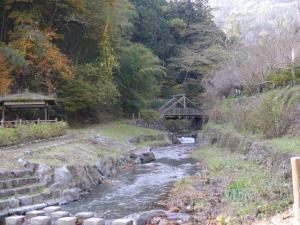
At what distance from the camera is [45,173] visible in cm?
→ 1619

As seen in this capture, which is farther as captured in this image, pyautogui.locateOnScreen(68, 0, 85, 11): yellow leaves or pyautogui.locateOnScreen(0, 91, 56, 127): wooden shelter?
pyautogui.locateOnScreen(68, 0, 85, 11): yellow leaves

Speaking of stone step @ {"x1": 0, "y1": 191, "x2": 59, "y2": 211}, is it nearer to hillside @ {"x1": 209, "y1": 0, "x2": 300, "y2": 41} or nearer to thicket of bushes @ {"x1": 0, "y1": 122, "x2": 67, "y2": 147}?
thicket of bushes @ {"x1": 0, "y1": 122, "x2": 67, "y2": 147}

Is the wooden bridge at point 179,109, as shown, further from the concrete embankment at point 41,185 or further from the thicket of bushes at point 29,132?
the concrete embankment at point 41,185

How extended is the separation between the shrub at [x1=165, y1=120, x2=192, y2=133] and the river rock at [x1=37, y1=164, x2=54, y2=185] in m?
36.5

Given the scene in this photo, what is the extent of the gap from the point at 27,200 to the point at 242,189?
6624 mm

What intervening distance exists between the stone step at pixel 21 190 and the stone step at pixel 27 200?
1.02 feet

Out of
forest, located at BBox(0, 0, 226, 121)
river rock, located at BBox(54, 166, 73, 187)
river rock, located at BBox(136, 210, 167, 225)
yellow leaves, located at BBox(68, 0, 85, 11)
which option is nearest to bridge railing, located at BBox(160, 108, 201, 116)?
forest, located at BBox(0, 0, 226, 121)

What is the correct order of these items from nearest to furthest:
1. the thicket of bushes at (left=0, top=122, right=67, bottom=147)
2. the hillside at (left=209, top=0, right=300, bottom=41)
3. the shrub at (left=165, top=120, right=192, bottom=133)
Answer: the thicket of bushes at (left=0, top=122, right=67, bottom=147)
the hillside at (left=209, top=0, right=300, bottom=41)
the shrub at (left=165, top=120, right=192, bottom=133)

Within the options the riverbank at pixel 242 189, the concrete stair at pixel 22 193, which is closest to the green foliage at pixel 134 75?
the riverbank at pixel 242 189

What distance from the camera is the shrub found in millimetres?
53694

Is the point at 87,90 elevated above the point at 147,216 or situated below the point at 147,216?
above

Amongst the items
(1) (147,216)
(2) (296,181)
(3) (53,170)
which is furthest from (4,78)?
(2) (296,181)

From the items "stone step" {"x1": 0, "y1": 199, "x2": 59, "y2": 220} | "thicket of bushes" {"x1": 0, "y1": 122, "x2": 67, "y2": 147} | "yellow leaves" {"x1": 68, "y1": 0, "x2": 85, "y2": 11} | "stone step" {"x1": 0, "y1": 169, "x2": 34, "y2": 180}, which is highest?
"yellow leaves" {"x1": 68, "y1": 0, "x2": 85, "y2": 11}

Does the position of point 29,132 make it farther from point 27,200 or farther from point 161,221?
point 161,221
